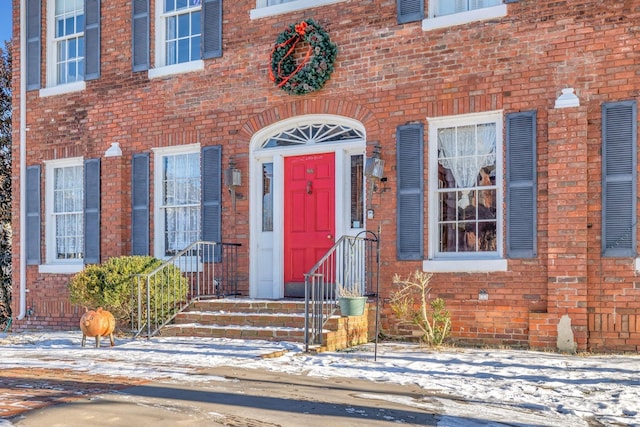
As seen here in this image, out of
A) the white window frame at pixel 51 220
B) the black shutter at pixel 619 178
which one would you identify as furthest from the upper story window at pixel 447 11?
the white window frame at pixel 51 220

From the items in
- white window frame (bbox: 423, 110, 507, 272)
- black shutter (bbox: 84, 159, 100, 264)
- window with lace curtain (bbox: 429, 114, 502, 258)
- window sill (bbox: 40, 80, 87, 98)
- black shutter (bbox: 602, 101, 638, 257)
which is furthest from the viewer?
window sill (bbox: 40, 80, 87, 98)

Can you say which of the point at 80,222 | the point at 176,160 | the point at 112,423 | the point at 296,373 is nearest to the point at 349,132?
the point at 176,160

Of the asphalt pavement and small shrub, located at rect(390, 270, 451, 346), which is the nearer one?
the asphalt pavement

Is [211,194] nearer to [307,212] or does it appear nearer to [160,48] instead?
[307,212]

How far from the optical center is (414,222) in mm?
9438

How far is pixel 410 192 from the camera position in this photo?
9.48m

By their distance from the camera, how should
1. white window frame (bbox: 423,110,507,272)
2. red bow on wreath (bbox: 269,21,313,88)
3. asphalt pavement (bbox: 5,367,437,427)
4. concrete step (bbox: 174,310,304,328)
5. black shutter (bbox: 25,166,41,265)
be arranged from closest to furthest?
asphalt pavement (bbox: 5,367,437,427), white window frame (bbox: 423,110,507,272), concrete step (bbox: 174,310,304,328), red bow on wreath (bbox: 269,21,313,88), black shutter (bbox: 25,166,41,265)

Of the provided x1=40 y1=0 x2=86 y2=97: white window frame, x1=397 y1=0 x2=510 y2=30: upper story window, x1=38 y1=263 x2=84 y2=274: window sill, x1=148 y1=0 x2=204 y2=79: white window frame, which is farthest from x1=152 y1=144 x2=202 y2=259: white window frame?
x1=397 y1=0 x2=510 y2=30: upper story window

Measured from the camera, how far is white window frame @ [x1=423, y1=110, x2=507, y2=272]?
9023 mm

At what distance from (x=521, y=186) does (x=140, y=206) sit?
599 cm

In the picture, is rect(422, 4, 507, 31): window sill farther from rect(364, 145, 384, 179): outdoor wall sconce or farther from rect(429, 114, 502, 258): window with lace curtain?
rect(364, 145, 384, 179): outdoor wall sconce

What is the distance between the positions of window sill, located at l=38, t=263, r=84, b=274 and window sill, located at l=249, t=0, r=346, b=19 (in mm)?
5025

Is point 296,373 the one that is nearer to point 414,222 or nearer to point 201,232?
point 414,222

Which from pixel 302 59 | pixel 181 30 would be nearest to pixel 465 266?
pixel 302 59
